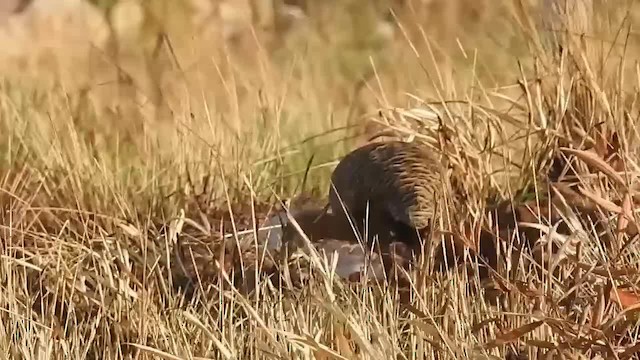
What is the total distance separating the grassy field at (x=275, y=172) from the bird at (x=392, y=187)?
6 centimetres

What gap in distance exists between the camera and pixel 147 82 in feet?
9.95

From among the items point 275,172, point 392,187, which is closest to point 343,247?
point 392,187

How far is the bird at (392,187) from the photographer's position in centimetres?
145

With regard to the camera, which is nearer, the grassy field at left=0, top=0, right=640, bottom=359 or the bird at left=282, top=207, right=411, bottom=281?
the grassy field at left=0, top=0, right=640, bottom=359

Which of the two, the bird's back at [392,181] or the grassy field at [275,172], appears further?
the bird's back at [392,181]

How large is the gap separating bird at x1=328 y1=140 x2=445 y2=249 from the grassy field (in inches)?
2.2

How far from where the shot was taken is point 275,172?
2139 mm

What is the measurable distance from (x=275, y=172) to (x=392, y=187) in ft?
2.19

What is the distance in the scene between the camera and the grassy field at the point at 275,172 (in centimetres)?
115

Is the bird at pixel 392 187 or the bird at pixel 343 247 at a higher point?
the bird at pixel 392 187

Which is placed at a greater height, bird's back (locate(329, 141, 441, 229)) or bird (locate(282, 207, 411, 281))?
bird's back (locate(329, 141, 441, 229))

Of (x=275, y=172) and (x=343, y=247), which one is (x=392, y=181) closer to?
(x=343, y=247)

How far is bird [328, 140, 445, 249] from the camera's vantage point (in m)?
1.45

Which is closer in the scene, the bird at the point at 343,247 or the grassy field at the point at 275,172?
the grassy field at the point at 275,172
